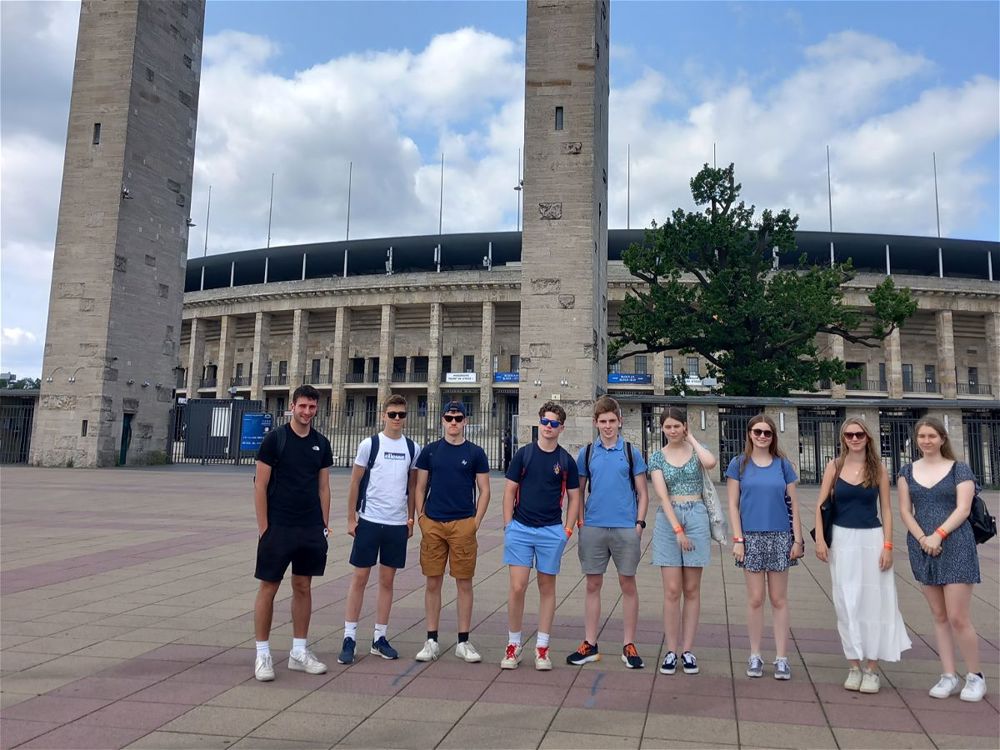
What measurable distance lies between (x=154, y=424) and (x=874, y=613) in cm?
2691

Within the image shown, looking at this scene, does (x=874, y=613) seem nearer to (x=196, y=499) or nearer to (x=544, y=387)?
(x=196, y=499)

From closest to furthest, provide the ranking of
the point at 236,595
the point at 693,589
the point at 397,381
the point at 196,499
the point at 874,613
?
the point at 874,613 < the point at 693,589 < the point at 236,595 < the point at 196,499 < the point at 397,381

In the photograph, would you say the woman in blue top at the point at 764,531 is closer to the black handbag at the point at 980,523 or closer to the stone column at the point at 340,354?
the black handbag at the point at 980,523

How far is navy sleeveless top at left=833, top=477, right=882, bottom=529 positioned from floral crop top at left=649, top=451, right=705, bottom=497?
2.93 ft

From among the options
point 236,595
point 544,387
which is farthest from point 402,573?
point 544,387

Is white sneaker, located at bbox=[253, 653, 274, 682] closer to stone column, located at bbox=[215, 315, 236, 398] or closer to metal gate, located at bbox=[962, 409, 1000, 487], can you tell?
metal gate, located at bbox=[962, 409, 1000, 487]

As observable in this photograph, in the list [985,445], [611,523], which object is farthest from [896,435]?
[611,523]

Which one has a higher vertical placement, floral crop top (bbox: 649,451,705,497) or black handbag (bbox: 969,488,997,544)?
floral crop top (bbox: 649,451,705,497)

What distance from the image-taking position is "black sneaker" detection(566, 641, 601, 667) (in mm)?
4887

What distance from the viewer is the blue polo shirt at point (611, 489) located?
5012 millimetres

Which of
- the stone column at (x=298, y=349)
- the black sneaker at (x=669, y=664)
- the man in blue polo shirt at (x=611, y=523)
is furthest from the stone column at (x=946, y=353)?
the black sneaker at (x=669, y=664)

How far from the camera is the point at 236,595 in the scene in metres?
6.75

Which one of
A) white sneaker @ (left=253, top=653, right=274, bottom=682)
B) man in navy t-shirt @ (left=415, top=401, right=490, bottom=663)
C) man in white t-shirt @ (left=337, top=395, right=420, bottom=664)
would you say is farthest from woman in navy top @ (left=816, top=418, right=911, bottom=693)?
white sneaker @ (left=253, top=653, right=274, bottom=682)

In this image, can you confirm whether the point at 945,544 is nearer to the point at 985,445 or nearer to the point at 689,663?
the point at 689,663
